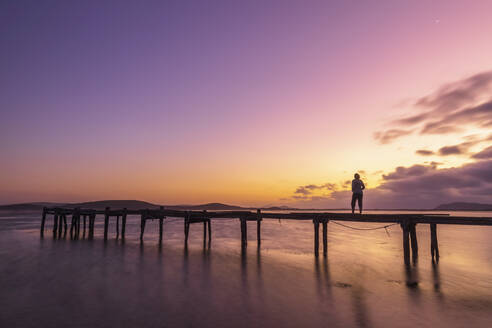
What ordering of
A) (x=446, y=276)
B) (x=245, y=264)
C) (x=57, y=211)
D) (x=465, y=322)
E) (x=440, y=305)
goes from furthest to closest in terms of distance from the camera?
(x=57, y=211) < (x=245, y=264) < (x=446, y=276) < (x=440, y=305) < (x=465, y=322)

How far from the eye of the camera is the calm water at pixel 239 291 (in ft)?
23.6

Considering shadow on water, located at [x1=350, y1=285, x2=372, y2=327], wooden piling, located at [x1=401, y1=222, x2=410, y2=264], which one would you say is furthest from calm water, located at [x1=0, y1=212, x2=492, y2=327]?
wooden piling, located at [x1=401, y1=222, x2=410, y2=264]

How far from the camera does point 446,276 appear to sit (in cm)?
1272

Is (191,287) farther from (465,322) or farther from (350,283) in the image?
(465,322)

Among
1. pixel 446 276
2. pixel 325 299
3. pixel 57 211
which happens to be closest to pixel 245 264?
pixel 325 299

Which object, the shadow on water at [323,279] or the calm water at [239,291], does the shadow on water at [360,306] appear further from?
the shadow on water at [323,279]

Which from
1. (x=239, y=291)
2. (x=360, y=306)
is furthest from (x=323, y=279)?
(x=239, y=291)

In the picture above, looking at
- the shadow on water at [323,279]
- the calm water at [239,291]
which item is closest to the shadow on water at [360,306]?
the calm water at [239,291]

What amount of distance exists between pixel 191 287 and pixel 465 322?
7.95 metres

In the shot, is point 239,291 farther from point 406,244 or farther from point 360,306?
point 406,244

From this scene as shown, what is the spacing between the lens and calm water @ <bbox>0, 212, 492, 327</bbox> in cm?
719

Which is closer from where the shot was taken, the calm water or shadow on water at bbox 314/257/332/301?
the calm water

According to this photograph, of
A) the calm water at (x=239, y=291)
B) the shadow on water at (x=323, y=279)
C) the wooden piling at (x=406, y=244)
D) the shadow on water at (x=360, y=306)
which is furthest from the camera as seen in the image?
the wooden piling at (x=406, y=244)

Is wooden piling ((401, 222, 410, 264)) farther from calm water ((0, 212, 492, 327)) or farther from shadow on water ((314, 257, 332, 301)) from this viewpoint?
shadow on water ((314, 257, 332, 301))
